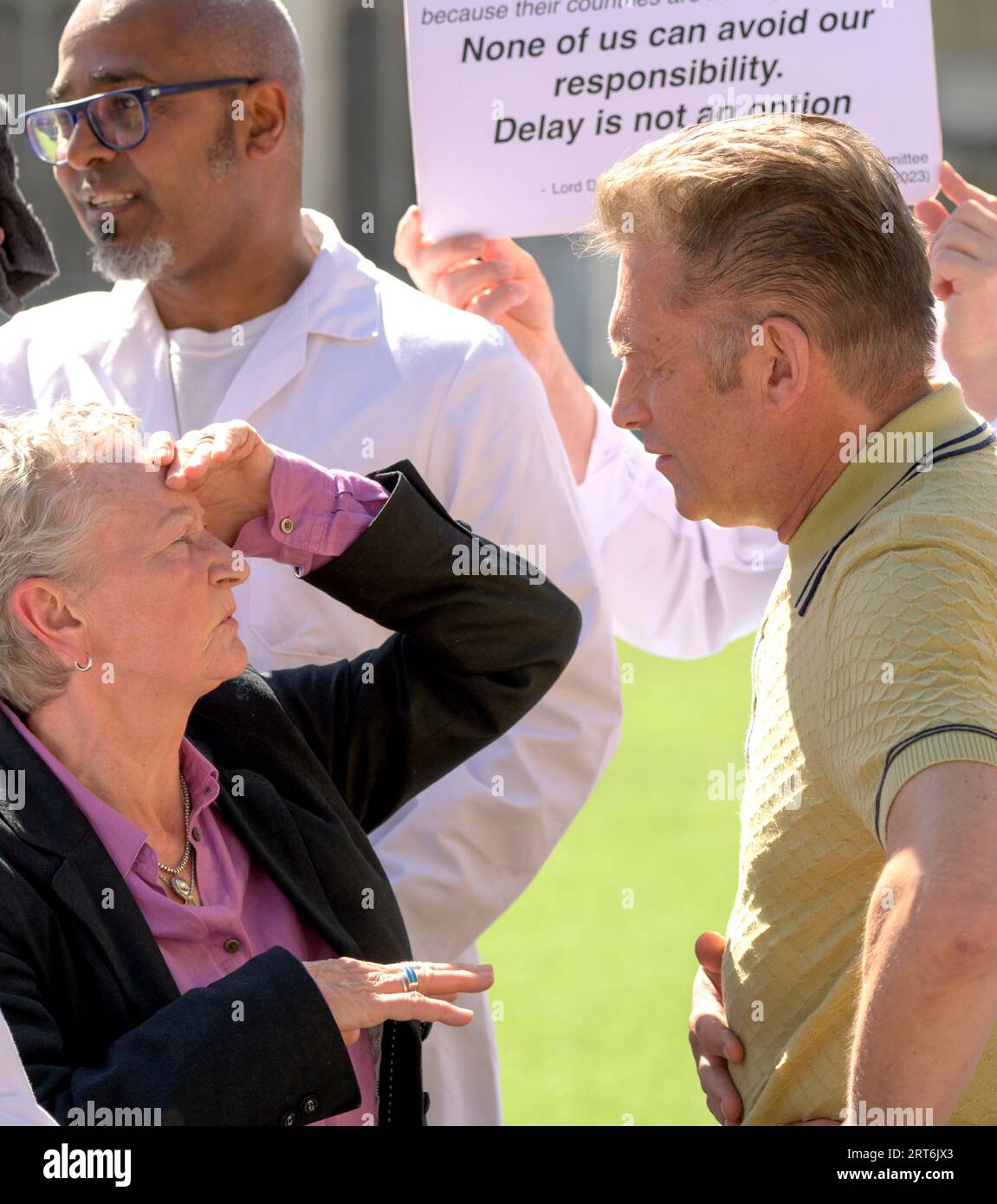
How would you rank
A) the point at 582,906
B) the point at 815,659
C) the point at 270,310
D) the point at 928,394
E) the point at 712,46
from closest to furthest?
1. the point at 815,659
2. the point at 928,394
3. the point at 712,46
4. the point at 270,310
5. the point at 582,906

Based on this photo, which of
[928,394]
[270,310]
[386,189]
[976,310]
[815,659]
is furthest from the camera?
[386,189]

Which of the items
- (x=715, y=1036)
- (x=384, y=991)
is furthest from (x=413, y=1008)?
(x=715, y=1036)

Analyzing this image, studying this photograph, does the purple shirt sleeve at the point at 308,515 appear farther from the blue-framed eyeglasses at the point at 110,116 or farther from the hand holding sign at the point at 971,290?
the hand holding sign at the point at 971,290

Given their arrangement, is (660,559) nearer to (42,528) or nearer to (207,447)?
(207,447)

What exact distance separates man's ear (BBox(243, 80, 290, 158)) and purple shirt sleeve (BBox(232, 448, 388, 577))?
103cm

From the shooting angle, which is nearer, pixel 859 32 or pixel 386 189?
pixel 859 32

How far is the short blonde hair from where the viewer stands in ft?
6.40

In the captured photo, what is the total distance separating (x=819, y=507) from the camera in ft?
6.63

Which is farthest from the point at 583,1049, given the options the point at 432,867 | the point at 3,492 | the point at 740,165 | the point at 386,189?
the point at 386,189

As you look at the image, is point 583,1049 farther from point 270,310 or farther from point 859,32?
point 859,32

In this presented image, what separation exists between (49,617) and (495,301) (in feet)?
5.03

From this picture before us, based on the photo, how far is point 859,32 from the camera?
3.17m
